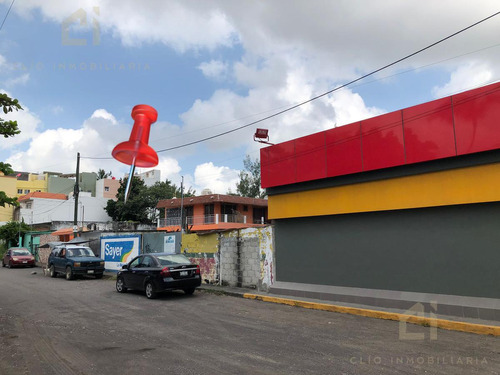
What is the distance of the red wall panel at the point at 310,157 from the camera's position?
11898mm

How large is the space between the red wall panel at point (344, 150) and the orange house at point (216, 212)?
25724 millimetres

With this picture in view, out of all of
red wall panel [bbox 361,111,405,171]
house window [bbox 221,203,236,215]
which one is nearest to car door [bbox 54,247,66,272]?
red wall panel [bbox 361,111,405,171]

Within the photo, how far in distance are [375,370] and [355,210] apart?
648 centimetres

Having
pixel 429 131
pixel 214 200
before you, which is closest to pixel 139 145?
pixel 429 131

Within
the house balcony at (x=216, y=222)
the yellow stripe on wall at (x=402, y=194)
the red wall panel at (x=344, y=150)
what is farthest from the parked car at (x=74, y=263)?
the house balcony at (x=216, y=222)

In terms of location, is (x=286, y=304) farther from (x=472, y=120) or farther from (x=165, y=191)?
(x=165, y=191)

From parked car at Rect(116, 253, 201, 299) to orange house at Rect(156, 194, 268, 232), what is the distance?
24046 millimetres

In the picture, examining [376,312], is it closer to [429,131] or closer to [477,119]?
[429,131]

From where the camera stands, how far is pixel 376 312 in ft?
29.6

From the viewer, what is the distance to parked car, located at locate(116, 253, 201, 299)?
1174cm

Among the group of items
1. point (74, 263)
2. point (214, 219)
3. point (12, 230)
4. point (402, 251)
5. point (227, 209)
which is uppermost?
point (227, 209)

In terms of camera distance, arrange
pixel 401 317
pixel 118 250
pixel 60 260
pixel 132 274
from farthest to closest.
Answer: pixel 118 250 < pixel 60 260 < pixel 132 274 < pixel 401 317

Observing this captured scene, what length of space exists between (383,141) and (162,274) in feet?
26.4

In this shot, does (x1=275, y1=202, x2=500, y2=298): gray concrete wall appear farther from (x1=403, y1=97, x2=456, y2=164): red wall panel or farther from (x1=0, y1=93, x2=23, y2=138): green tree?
(x1=0, y1=93, x2=23, y2=138): green tree
